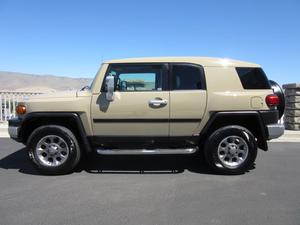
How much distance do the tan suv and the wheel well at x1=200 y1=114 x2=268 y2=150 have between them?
0.6 inches

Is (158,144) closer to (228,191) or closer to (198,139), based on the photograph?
(198,139)

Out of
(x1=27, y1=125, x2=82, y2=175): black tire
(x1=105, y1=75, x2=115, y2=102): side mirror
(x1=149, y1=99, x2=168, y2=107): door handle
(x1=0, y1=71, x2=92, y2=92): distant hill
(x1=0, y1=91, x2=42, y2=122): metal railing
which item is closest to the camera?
(x1=105, y1=75, x2=115, y2=102): side mirror

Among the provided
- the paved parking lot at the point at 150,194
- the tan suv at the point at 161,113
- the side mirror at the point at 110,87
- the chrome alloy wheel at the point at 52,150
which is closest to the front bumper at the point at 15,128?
the tan suv at the point at 161,113

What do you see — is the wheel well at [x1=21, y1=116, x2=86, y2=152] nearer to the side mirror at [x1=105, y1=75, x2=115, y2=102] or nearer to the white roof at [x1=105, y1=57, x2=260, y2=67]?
the side mirror at [x1=105, y1=75, x2=115, y2=102]

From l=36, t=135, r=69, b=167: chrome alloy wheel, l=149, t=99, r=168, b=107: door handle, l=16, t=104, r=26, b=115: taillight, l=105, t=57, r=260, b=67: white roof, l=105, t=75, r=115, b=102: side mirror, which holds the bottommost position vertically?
l=36, t=135, r=69, b=167: chrome alloy wheel

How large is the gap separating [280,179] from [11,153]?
554 cm

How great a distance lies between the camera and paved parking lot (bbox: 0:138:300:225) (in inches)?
166

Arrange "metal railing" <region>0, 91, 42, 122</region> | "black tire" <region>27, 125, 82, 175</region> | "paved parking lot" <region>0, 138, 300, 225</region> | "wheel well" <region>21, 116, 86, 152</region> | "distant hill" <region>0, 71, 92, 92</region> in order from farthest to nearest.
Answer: "distant hill" <region>0, 71, 92, 92</region> < "metal railing" <region>0, 91, 42, 122</region> < "wheel well" <region>21, 116, 86, 152</region> < "black tire" <region>27, 125, 82, 175</region> < "paved parking lot" <region>0, 138, 300, 225</region>

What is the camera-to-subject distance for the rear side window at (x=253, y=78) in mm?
6191

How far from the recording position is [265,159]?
291 inches

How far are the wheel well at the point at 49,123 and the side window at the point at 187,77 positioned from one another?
5.87 ft

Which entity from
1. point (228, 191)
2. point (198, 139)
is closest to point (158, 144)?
point (198, 139)

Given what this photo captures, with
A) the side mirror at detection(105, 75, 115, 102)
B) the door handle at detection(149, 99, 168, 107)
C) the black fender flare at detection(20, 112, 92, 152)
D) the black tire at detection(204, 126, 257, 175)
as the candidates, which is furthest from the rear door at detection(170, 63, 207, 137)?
the black fender flare at detection(20, 112, 92, 152)

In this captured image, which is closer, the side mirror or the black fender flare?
the side mirror
